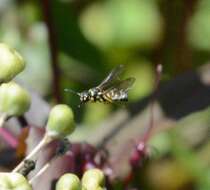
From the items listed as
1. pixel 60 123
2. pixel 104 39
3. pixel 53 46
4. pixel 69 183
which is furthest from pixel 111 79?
pixel 104 39

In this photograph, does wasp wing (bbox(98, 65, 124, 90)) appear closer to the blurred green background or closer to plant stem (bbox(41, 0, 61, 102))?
plant stem (bbox(41, 0, 61, 102))

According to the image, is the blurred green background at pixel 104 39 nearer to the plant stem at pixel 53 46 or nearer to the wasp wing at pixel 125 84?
the plant stem at pixel 53 46

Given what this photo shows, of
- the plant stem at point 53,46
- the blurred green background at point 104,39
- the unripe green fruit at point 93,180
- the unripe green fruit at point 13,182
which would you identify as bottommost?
the blurred green background at point 104,39

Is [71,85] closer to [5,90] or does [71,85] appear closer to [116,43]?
[116,43]

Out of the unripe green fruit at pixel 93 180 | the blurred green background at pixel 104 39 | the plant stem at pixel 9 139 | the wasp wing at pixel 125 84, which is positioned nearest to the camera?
the unripe green fruit at pixel 93 180

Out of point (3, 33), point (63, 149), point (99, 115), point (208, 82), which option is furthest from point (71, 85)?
point (63, 149)

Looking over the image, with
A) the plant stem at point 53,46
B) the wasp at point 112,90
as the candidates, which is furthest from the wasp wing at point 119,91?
the plant stem at point 53,46

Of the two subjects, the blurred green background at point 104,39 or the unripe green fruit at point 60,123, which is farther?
the blurred green background at point 104,39
